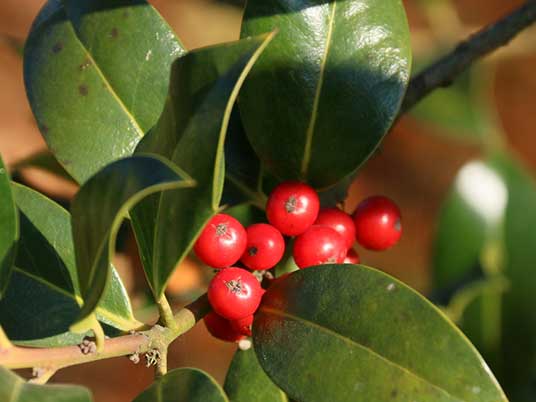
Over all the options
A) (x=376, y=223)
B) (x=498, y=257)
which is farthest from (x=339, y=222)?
(x=498, y=257)

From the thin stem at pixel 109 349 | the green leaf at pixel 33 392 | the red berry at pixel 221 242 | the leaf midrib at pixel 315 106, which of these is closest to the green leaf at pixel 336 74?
the leaf midrib at pixel 315 106

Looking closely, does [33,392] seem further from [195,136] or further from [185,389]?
[195,136]

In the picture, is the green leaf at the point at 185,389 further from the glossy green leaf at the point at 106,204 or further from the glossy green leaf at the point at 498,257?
the glossy green leaf at the point at 498,257

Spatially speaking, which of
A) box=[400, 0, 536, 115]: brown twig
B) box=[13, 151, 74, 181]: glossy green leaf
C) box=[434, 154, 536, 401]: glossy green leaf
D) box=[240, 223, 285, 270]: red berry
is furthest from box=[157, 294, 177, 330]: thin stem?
box=[434, 154, 536, 401]: glossy green leaf

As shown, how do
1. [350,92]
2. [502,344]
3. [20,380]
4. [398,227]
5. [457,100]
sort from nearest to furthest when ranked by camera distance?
[20,380], [350,92], [398,227], [502,344], [457,100]

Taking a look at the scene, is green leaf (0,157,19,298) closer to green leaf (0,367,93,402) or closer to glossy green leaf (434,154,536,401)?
green leaf (0,367,93,402)

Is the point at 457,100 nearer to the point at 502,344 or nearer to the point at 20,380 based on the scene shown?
the point at 502,344

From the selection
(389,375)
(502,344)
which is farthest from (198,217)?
(502,344)
